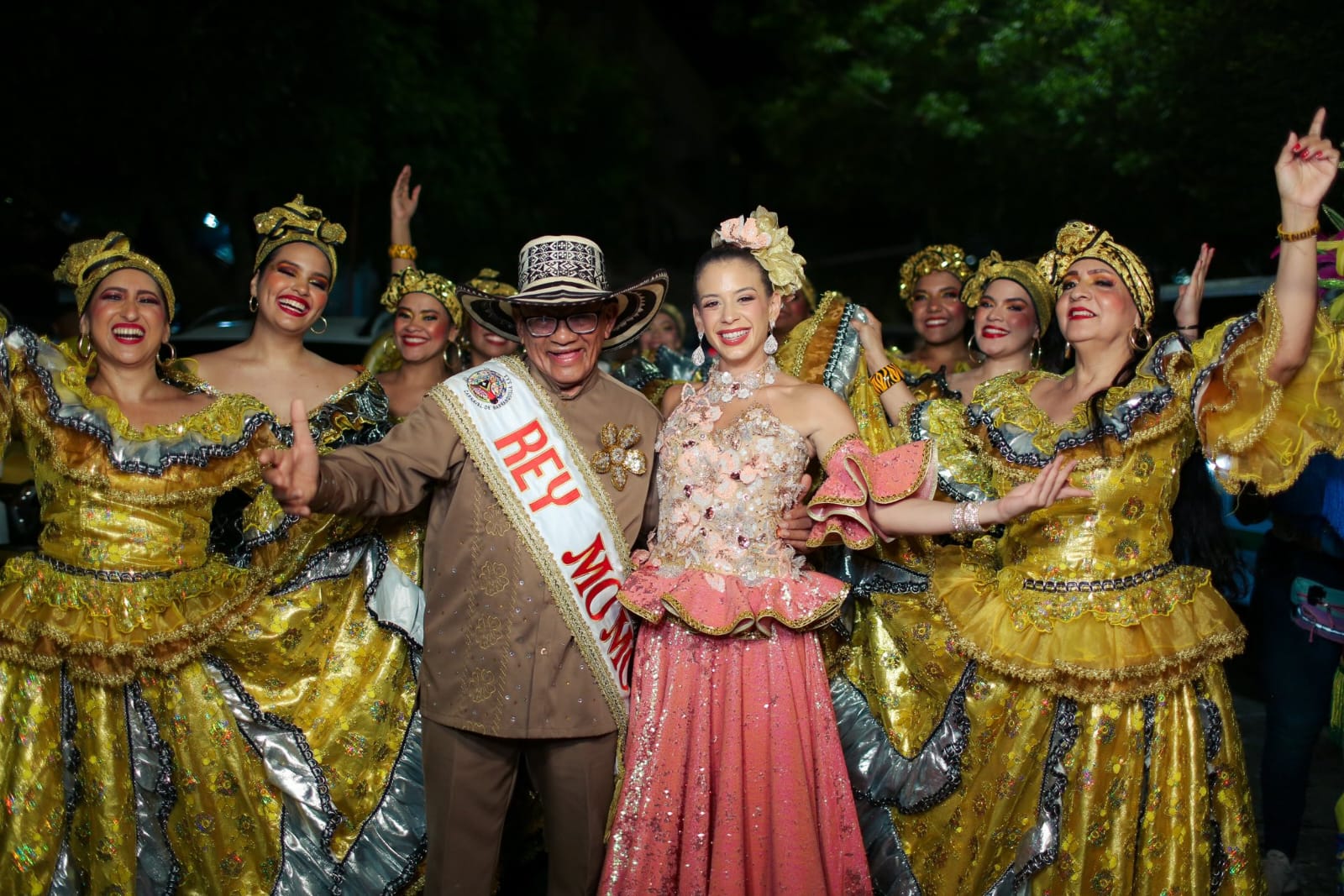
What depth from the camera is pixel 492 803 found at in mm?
3896

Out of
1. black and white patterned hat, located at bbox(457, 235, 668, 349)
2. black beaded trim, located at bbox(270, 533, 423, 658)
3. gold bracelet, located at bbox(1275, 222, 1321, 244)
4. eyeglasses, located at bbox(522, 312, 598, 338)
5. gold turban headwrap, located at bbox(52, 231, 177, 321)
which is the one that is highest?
gold turban headwrap, located at bbox(52, 231, 177, 321)

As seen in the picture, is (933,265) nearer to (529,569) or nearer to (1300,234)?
(1300,234)

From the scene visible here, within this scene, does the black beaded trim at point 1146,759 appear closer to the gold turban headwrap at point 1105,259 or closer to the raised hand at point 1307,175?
the gold turban headwrap at point 1105,259

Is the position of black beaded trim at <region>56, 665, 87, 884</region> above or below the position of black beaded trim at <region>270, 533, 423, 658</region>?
below

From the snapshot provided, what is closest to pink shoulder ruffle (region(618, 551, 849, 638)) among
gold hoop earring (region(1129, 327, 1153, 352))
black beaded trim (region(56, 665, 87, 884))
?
gold hoop earring (region(1129, 327, 1153, 352))

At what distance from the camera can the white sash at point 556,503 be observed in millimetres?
3869

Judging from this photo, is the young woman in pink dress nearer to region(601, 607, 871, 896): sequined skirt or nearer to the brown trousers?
region(601, 607, 871, 896): sequined skirt

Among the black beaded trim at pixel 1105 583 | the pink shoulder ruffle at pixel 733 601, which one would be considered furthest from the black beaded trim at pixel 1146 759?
the pink shoulder ruffle at pixel 733 601

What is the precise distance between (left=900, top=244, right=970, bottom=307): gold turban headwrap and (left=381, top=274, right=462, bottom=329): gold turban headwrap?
201 cm

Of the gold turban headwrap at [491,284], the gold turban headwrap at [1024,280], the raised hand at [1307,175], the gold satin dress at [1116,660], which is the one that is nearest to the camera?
the raised hand at [1307,175]

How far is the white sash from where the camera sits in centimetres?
387

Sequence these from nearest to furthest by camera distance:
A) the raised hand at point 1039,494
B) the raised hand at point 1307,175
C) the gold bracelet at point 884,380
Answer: the raised hand at point 1307,175 < the raised hand at point 1039,494 < the gold bracelet at point 884,380

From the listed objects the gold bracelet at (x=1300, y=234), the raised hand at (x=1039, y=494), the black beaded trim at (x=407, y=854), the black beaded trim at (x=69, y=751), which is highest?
the gold bracelet at (x=1300, y=234)

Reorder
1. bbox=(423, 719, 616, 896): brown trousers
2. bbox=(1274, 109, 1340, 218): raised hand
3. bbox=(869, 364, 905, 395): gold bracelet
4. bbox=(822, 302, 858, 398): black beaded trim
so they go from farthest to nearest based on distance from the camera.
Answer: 1. bbox=(869, 364, 905, 395): gold bracelet
2. bbox=(822, 302, 858, 398): black beaded trim
3. bbox=(423, 719, 616, 896): brown trousers
4. bbox=(1274, 109, 1340, 218): raised hand
